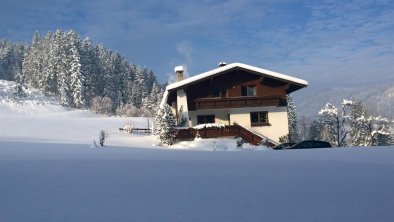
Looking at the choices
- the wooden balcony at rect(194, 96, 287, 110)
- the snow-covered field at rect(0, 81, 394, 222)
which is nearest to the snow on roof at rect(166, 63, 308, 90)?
the wooden balcony at rect(194, 96, 287, 110)

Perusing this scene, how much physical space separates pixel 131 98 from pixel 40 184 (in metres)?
98.4

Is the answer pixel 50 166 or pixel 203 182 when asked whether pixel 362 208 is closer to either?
pixel 203 182

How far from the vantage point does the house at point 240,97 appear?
1292 inches

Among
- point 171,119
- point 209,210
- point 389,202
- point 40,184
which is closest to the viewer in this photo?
point 209,210

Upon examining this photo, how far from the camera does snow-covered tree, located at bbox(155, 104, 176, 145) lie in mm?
29203

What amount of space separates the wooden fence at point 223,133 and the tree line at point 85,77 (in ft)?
183

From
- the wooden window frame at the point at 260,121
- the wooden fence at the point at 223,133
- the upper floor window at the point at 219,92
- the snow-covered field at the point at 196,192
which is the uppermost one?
the upper floor window at the point at 219,92

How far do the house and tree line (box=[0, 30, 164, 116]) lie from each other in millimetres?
52517

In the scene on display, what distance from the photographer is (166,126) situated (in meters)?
29.2

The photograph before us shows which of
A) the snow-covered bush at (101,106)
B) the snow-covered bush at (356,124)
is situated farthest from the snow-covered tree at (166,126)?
the snow-covered bush at (101,106)

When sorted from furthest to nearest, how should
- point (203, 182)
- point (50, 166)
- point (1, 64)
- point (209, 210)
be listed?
point (1, 64), point (50, 166), point (203, 182), point (209, 210)

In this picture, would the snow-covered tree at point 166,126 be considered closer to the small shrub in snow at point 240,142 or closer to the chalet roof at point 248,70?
the chalet roof at point 248,70

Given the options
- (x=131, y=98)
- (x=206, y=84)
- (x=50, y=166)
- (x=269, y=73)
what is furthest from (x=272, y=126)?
A: (x=131, y=98)

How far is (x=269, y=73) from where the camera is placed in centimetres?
3297
